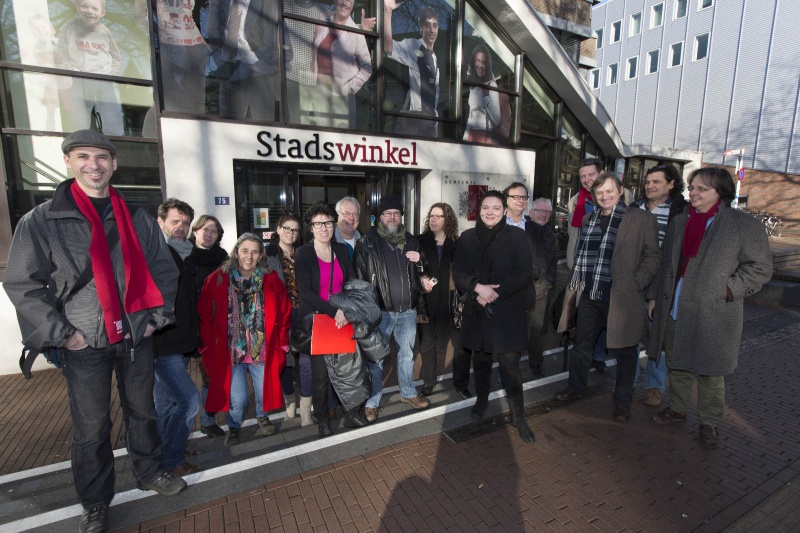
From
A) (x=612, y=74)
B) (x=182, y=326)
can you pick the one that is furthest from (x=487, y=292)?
(x=612, y=74)

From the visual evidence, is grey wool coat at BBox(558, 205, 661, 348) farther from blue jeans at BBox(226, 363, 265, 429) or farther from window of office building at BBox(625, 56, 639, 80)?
window of office building at BBox(625, 56, 639, 80)

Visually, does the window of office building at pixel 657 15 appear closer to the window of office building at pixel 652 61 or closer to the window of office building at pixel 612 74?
the window of office building at pixel 652 61

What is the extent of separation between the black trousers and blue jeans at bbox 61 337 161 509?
3.64m

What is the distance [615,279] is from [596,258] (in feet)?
0.87

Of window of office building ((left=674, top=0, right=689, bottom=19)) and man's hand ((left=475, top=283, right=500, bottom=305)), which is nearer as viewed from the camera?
man's hand ((left=475, top=283, right=500, bottom=305))

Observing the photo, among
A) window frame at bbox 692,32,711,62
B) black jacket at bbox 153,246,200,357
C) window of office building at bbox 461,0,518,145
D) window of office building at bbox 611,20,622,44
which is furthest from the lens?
window of office building at bbox 611,20,622,44

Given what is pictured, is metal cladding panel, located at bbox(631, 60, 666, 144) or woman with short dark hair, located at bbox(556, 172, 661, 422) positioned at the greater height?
metal cladding panel, located at bbox(631, 60, 666, 144)

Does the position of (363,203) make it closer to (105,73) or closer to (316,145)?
(316,145)

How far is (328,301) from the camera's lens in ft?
10.7

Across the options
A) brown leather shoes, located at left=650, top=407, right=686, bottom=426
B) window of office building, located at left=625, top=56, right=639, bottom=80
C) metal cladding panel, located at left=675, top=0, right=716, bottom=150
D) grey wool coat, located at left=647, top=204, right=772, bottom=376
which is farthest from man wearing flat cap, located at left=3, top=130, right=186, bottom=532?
window of office building, located at left=625, top=56, right=639, bottom=80

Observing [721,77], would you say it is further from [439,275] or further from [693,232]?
[439,275]

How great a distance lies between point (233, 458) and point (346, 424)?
3.05ft

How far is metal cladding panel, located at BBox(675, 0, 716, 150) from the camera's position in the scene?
82.5 ft

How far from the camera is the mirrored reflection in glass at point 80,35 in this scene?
5320 millimetres
